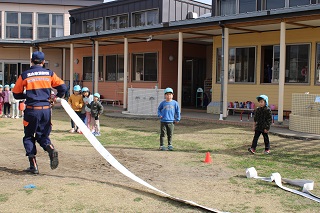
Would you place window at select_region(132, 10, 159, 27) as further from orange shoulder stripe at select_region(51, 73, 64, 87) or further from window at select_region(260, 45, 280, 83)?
orange shoulder stripe at select_region(51, 73, 64, 87)

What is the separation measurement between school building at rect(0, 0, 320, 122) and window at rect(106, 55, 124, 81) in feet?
0.18

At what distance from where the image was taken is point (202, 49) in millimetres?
22938

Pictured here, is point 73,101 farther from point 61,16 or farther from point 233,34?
point 61,16

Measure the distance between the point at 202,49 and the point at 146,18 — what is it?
11.4ft

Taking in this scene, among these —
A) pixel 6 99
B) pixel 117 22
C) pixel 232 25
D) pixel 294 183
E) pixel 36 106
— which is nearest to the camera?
pixel 294 183

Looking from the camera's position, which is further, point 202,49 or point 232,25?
point 202,49

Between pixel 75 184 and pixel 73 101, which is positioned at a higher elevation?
pixel 73 101

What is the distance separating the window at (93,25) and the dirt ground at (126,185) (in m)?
17.2

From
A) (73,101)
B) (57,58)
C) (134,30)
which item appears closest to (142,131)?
(73,101)

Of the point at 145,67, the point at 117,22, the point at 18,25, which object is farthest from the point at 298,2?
the point at 18,25

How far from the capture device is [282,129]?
1302 cm

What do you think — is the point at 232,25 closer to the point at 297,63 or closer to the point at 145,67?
the point at 297,63

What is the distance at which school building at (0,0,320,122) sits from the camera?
49.5ft

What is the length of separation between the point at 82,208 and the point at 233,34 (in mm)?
13950
